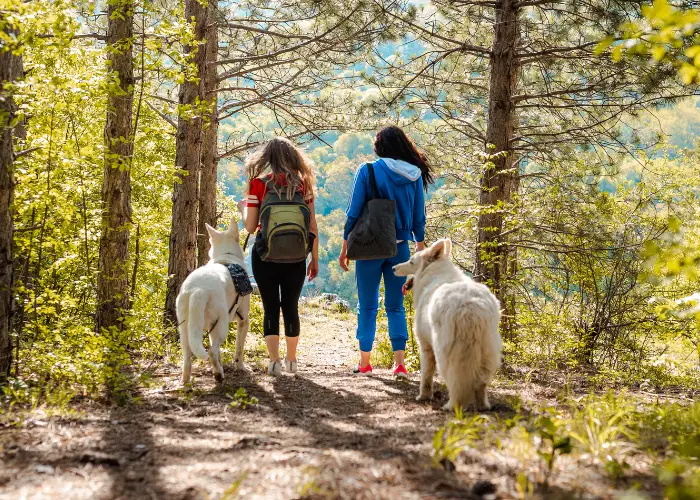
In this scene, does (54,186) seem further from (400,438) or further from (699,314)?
(699,314)

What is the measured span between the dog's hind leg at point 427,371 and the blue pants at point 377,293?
1175 millimetres

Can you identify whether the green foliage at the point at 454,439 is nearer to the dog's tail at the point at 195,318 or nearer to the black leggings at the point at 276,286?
the dog's tail at the point at 195,318

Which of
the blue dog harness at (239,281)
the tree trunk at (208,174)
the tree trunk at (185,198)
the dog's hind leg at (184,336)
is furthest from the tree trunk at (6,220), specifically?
the tree trunk at (208,174)

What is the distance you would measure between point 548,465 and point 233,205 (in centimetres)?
1342

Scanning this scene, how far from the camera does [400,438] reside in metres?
3.21

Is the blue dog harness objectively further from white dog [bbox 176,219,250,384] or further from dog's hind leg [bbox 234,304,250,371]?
dog's hind leg [bbox 234,304,250,371]

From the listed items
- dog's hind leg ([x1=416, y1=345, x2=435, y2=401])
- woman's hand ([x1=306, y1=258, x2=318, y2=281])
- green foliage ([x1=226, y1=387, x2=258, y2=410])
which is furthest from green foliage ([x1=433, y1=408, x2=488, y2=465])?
woman's hand ([x1=306, y1=258, x2=318, y2=281])

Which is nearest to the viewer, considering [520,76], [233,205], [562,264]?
[562,264]

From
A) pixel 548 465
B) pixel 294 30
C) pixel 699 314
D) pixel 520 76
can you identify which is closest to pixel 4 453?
pixel 548 465

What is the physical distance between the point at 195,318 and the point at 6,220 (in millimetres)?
1570

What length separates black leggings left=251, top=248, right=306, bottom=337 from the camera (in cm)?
539

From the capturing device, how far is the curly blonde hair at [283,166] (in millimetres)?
5344

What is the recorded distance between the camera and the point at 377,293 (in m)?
5.71

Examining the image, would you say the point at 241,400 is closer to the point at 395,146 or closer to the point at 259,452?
the point at 259,452
